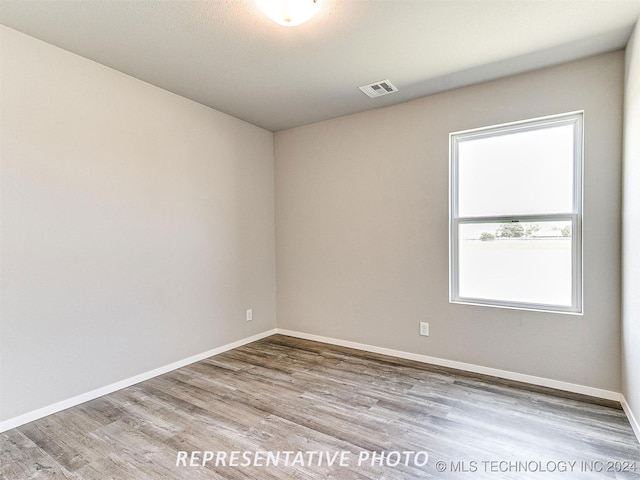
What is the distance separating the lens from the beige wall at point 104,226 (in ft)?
7.11

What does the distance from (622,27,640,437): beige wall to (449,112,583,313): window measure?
298 mm

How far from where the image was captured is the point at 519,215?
279 centimetres

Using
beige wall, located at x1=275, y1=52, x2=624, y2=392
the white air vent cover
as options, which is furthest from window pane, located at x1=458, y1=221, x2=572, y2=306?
the white air vent cover

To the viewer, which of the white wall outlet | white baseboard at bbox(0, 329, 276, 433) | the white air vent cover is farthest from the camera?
the white wall outlet

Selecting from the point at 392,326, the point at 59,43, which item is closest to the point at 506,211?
the point at 392,326

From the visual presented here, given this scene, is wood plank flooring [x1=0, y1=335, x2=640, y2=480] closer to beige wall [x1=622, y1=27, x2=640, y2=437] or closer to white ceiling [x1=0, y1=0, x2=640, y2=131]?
beige wall [x1=622, y1=27, x2=640, y2=437]

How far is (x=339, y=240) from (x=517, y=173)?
185cm

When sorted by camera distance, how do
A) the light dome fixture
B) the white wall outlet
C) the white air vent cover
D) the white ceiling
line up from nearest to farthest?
1. the light dome fixture
2. the white ceiling
3. the white air vent cover
4. the white wall outlet

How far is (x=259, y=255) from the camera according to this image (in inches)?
159

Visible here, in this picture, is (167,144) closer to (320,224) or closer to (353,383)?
(320,224)

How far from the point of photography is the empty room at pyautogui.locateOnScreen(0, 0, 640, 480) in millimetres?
1948

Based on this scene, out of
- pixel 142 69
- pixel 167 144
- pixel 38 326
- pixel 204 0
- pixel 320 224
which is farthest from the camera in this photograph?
pixel 320 224

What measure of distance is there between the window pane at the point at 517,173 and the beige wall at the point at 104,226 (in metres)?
2.46

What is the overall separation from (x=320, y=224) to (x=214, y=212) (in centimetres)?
121
